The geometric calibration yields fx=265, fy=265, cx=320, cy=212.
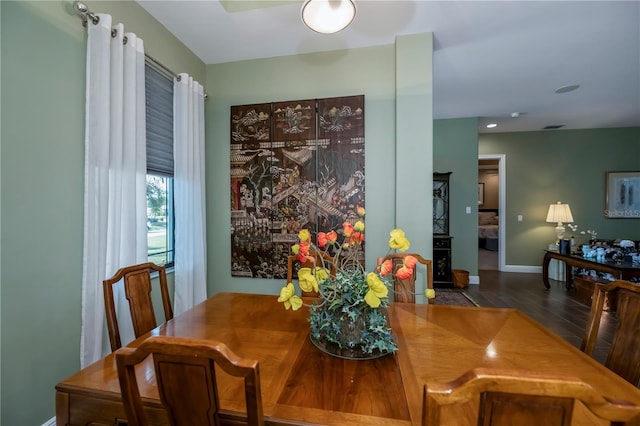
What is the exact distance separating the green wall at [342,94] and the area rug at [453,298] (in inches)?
66.1

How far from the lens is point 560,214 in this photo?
4.71 m

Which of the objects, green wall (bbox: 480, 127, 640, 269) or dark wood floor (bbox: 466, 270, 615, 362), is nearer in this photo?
dark wood floor (bbox: 466, 270, 615, 362)

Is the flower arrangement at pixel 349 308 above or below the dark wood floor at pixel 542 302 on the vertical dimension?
above

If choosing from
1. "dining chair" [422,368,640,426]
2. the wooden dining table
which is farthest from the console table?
"dining chair" [422,368,640,426]

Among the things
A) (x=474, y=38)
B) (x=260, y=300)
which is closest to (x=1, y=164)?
(x=260, y=300)

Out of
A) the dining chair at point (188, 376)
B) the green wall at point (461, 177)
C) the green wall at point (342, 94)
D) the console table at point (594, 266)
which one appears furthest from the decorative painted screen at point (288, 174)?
the console table at point (594, 266)

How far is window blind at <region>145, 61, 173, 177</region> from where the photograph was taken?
2.12 metres

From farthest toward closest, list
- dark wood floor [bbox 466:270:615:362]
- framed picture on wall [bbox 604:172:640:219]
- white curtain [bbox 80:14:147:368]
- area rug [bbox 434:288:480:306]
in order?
framed picture on wall [bbox 604:172:640:219] → area rug [bbox 434:288:480:306] → dark wood floor [bbox 466:270:615:362] → white curtain [bbox 80:14:147:368]

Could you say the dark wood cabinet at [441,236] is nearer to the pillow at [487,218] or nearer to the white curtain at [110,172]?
the white curtain at [110,172]

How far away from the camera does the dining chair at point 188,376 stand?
1.88 feet

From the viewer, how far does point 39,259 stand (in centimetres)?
140

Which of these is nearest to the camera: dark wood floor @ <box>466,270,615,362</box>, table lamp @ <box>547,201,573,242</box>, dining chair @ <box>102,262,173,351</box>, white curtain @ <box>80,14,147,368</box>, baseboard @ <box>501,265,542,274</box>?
dining chair @ <box>102,262,173,351</box>

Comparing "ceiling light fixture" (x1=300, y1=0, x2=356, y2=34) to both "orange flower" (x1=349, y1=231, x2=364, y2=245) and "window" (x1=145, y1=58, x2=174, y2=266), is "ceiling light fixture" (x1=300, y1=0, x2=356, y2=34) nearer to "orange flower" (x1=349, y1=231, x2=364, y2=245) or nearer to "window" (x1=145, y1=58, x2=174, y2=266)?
"orange flower" (x1=349, y1=231, x2=364, y2=245)

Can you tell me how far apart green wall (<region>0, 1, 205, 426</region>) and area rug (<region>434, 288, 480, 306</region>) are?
370 centimetres
